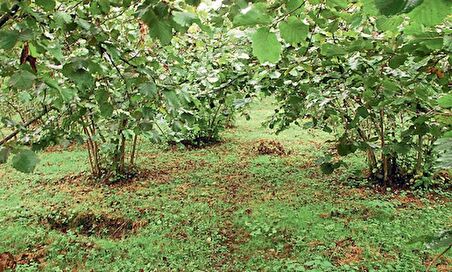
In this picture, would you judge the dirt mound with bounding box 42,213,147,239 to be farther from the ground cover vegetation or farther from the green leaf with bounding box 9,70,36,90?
the green leaf with bounding box 9,70,36,90

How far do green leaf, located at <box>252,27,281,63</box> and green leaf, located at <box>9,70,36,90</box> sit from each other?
729 mm

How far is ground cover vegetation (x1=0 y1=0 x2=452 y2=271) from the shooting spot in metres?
1.45

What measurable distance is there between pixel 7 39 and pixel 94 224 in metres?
4.34

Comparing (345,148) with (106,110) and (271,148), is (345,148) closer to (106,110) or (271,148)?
(106,110)

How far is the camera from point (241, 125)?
41.8 feet

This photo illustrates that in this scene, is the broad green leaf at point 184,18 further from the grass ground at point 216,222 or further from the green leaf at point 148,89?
the grass ground at point 216,222

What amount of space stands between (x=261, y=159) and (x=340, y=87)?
536 cm

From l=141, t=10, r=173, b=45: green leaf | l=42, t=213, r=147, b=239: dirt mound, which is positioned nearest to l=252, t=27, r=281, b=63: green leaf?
l=141, t=10, r=173, b=45: green leaf

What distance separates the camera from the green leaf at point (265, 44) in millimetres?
938

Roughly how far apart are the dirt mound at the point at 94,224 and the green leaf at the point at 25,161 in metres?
3.63

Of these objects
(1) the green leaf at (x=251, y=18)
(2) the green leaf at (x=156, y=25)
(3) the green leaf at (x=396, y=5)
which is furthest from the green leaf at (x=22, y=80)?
(3) the green leaf at (x=396, y=5)

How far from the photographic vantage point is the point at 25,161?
1335 mm

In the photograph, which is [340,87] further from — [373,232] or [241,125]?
[241,125]

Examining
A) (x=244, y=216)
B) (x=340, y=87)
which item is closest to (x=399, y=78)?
(x=340, y=87)
